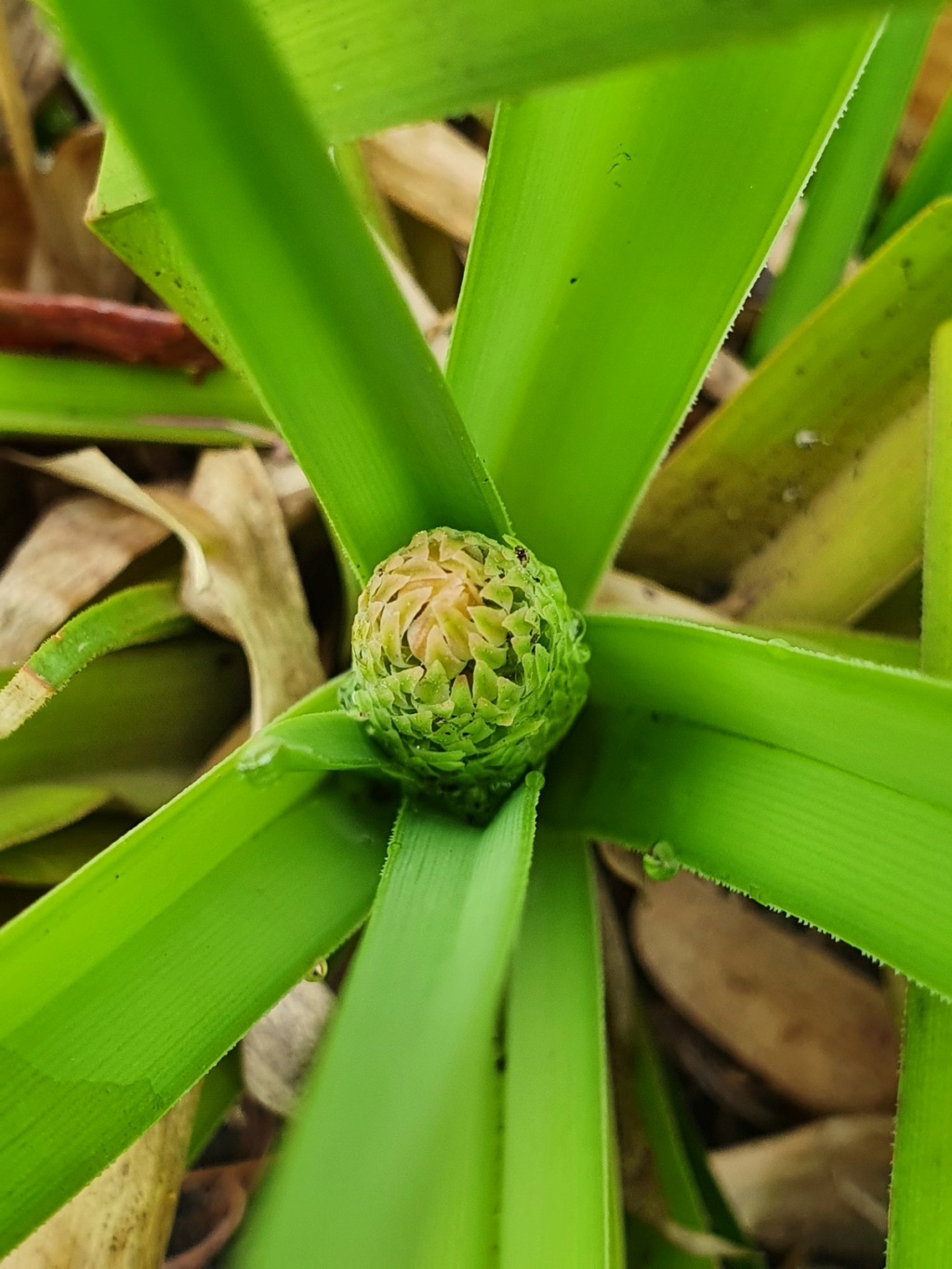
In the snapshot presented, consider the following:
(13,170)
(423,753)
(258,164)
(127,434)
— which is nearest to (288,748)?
(423,753)

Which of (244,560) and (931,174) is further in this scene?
(931,174)

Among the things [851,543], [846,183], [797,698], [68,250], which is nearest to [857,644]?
[851,543]

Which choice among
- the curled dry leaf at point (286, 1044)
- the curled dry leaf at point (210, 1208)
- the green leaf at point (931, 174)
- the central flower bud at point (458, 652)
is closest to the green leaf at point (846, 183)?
the green leaf at point (931, 174)

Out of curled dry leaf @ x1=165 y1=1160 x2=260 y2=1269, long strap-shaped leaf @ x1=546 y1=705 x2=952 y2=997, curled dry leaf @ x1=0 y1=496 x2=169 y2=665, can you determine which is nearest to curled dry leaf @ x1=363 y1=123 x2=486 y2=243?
curled dry leaf @ x1=0 y1=496 x2=169 y2=665

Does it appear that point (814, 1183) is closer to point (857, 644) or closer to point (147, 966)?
point (857, 644)

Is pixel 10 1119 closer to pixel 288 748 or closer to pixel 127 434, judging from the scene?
pixel 288 748

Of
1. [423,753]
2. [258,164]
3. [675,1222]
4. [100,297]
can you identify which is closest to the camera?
[258,164]
